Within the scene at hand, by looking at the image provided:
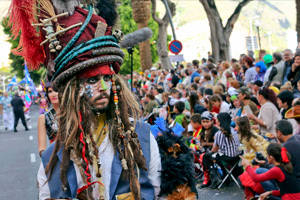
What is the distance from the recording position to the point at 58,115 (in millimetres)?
3037

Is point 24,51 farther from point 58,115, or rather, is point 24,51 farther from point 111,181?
point 111,181

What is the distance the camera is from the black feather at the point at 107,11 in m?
3.38

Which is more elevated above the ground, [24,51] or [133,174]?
[24,51]

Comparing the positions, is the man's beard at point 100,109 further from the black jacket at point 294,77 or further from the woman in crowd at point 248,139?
the black jacket at point 294,77

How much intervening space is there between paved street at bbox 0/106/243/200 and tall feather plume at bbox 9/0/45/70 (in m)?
5.00

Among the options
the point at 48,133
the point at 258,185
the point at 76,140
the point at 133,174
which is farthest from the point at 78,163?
the point at 258,185

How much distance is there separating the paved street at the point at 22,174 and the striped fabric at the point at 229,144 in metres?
0.58

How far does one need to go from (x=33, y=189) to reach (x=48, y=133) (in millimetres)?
4749

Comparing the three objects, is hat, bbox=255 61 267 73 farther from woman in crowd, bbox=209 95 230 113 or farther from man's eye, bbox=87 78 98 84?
man's eye, bbox=87 78 98 84

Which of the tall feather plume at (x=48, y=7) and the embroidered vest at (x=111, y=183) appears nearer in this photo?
the embroidered vest at (x=111, y=183)

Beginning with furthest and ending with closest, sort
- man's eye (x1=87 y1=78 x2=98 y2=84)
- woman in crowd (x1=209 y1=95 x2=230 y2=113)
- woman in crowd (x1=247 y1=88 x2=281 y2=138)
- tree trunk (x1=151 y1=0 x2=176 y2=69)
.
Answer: tree trunk (x1=151 y1=0 x2=176 y2=69) → woman in crowd (x1=209 y1=95 x2=230 y2=113) → woman in crowd (x1=247 y1=88 x2=281 y2=138) → man's eye (x1=87 y1=78 x2=98 y2=84)

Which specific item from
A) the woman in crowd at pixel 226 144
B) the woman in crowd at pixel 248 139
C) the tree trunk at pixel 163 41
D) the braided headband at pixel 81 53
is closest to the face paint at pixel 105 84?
the braided headband at pixel 81 53

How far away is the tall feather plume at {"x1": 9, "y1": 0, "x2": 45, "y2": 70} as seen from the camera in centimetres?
316

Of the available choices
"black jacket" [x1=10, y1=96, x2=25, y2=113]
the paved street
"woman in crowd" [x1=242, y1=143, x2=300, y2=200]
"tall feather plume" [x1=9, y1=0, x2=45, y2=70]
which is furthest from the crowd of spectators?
"black jacket" [x1=10, y1=96, x2=25, y2=113]
